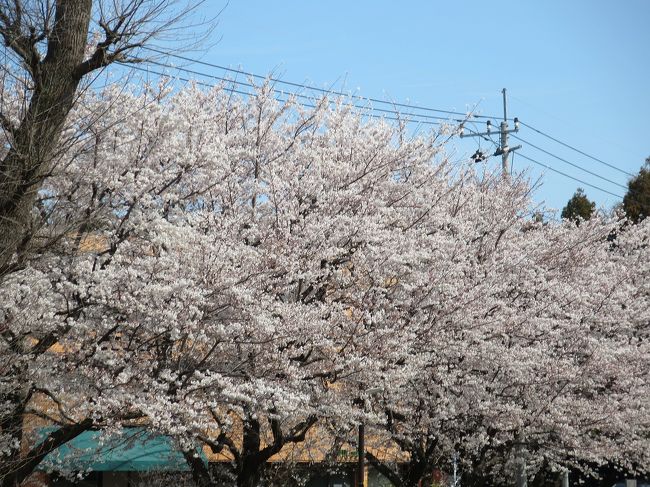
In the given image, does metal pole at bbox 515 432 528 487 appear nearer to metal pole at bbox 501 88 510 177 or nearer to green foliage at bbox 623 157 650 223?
metal pole at bbox 501 88 510 177

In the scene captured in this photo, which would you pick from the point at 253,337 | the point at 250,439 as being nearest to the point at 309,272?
the point at 253,337

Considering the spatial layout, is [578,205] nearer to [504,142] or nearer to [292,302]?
[504,142]

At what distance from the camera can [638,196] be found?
129ft

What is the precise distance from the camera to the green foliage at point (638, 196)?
38.6 meters

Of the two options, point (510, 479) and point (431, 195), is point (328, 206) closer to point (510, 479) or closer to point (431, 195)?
point (431, 195)

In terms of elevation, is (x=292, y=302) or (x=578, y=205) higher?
(x=578, y=205)

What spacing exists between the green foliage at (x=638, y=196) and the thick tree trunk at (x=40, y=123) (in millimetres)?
32150

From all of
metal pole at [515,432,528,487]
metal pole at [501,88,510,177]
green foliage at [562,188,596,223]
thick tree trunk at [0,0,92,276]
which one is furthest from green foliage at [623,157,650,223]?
thick tree trunk at [0,0,92,276]

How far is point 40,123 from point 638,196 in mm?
34308

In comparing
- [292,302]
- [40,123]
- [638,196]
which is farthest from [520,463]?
[638,196]

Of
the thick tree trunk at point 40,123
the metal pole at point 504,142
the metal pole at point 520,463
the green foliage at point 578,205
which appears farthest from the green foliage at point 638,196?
the thick tree trunk at point 40,123

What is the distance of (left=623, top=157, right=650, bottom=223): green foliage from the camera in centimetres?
3859

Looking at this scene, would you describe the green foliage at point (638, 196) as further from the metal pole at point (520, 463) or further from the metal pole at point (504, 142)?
the metal pole at point (520, 463)

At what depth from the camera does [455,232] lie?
16828mm
